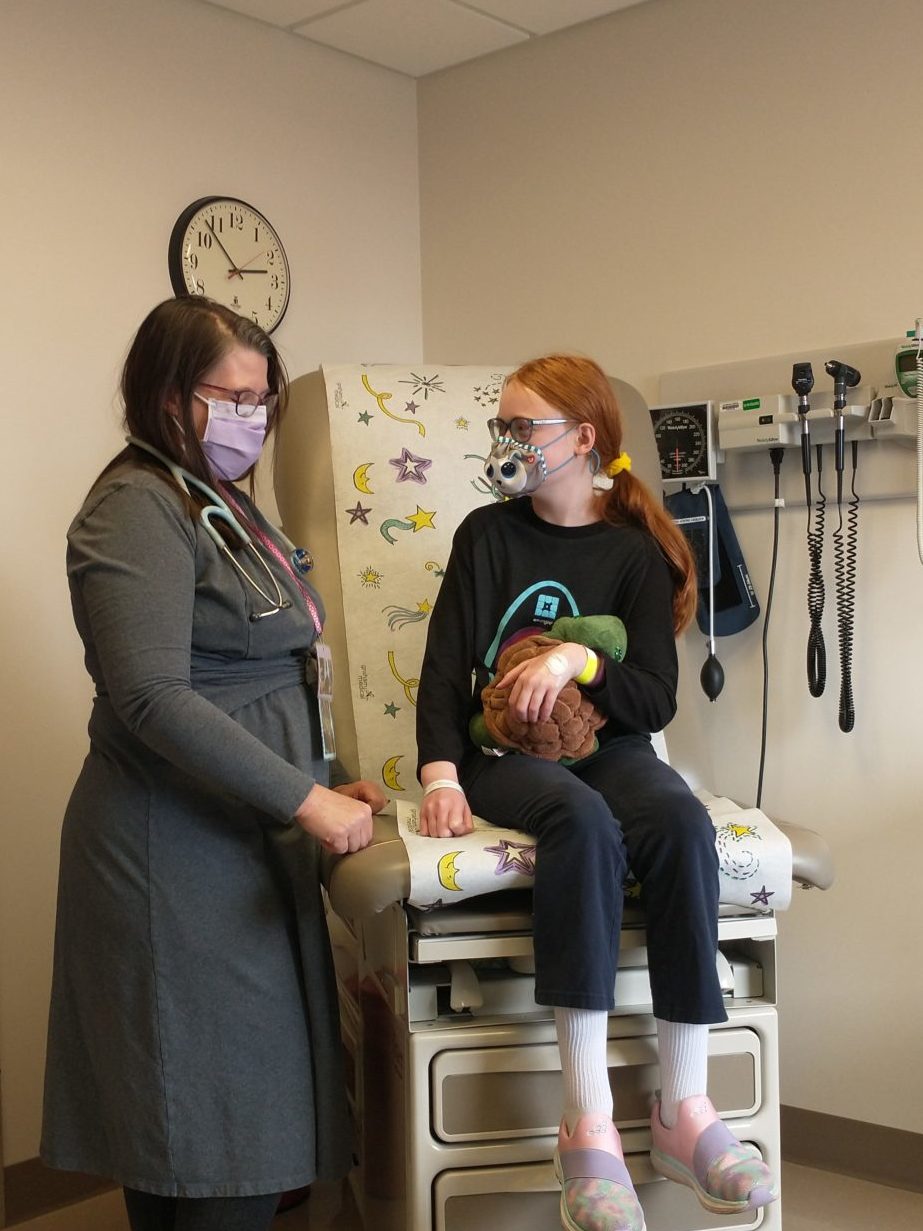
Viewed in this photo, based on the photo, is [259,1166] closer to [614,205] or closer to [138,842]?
[138,842]

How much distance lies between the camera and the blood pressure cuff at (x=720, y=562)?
2.28m

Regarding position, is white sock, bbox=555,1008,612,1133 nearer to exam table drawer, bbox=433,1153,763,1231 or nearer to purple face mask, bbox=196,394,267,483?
exam table drawer, bbox=433,1153,763,1231

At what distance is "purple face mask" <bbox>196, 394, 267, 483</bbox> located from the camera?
151 cm

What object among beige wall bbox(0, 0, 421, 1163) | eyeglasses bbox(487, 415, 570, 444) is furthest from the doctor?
beige wall bbox(0, 0, 421, 1163)

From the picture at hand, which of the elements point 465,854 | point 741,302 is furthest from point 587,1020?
point 741,302

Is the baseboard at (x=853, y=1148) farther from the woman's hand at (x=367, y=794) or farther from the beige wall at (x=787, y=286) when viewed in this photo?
the woman's hand at (x=367, y=794)

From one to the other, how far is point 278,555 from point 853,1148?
4.70 feet

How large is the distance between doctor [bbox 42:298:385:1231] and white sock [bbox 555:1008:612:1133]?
0.95ft

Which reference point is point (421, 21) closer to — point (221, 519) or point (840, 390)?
point (840, 390)

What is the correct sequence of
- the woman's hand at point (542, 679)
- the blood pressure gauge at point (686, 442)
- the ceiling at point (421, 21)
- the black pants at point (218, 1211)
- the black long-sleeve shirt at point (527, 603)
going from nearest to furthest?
the black pants at point (218, 1211) < the woman's hand at point (542, 679) < the black long-sleeve shirt at point (527, 603) < the blood pressure gauge at point (686, 442) < the ceiling at point (421, 21)

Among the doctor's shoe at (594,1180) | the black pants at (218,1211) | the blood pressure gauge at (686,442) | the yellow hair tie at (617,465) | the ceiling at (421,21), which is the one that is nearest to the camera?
the doctor's shoe at (594,1180)

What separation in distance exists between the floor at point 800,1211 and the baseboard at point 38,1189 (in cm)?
2

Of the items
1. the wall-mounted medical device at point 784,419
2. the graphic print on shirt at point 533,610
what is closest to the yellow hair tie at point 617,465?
the graphic print on shirt at point 533,610

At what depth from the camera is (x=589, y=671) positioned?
1620mm
